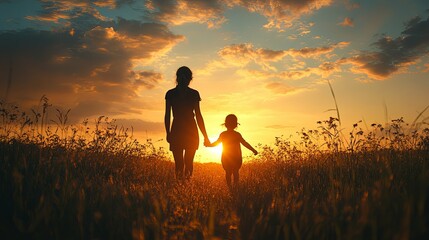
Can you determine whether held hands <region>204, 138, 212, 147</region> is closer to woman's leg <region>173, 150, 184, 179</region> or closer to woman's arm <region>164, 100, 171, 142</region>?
woman's leg <region>173, 150, 184, 179</region>

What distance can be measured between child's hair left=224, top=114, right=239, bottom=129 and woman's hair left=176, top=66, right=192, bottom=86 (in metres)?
1.59

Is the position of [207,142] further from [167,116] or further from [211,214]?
[211,214]

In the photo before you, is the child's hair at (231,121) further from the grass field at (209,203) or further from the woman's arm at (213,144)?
the grass field at (209,203)

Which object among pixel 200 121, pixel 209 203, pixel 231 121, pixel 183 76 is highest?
pixel 183 76

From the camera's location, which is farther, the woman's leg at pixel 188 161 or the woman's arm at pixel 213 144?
the woman's arm at pixel 213 144

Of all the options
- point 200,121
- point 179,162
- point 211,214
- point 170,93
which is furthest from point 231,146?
point 211,214

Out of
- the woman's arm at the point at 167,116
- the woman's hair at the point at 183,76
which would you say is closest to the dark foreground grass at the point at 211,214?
the woman's arm at the point at 167,116

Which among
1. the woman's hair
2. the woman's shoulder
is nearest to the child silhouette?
the woman's shoulder

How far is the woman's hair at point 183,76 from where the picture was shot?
697 centimetres

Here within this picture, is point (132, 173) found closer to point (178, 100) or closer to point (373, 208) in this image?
point (178, 100)

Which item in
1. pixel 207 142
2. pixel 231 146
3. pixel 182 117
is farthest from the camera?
pixel 231 146

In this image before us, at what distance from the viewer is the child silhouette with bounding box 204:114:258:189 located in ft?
25.5

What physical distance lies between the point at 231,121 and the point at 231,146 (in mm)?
600

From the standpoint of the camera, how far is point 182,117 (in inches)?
274
